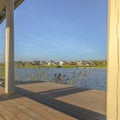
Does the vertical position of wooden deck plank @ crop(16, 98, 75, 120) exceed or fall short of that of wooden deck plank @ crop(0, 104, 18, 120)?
it exceeds it

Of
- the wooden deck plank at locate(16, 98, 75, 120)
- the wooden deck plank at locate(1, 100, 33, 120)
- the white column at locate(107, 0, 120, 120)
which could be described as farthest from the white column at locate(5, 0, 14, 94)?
the white column at locate(107, 0, 120, 120)

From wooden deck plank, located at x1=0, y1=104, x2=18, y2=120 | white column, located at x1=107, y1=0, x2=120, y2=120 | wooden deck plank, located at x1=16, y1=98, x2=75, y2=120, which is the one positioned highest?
white column, located at x1=107, y1=0, x2=120, y2=120

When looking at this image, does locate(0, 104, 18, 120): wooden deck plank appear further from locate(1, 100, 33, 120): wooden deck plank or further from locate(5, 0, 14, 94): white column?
locate(5, 0, 14, 94): white column

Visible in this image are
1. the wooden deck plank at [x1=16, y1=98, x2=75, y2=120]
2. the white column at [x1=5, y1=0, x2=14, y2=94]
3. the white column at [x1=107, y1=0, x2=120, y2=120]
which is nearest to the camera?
the white column at [x1=107, y1=0, x2=120, y2=120]

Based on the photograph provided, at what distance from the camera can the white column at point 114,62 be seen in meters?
1.07

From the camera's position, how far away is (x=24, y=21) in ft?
33.7

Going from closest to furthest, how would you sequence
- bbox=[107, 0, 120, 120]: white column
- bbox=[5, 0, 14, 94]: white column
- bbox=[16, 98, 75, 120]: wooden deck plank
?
bbox=[107, 0, 120, 120]: white column < bbox=[16, 98, 75, 120]: wooden deck plank < bbox=[5, 0, 14, 94]: white column

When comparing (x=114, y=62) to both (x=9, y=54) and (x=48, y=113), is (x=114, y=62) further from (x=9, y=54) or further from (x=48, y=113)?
(x=9, y=54)

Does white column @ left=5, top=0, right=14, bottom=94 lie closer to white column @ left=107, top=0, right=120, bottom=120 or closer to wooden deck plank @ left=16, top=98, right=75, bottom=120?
wooden deck plank @ left=16, top=98, right=75, bottom=120

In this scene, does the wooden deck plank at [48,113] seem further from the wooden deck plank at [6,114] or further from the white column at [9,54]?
the white column at [9,54]

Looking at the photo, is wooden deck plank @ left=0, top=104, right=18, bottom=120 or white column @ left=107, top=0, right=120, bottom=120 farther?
wooden deck plank @ left=0, top=104, right=18, bottom=120

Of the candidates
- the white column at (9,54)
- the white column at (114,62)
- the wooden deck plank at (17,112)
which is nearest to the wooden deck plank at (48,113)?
the wooden deck plank at (17,112)

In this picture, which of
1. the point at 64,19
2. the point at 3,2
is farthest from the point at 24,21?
the point at 3,2

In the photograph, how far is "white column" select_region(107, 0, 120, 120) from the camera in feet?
3.50
